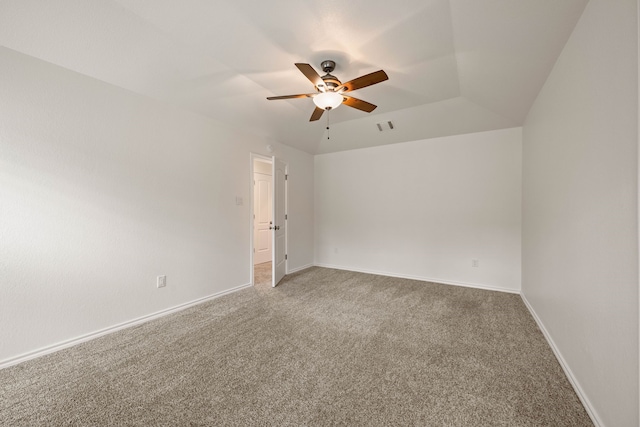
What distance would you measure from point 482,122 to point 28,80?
5.04 meters

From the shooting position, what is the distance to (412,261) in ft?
15.0

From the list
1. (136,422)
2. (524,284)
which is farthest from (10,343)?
(524,284)

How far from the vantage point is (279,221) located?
4.36 metres

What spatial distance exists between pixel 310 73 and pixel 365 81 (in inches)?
18.3

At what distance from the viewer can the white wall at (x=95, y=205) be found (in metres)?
2.02

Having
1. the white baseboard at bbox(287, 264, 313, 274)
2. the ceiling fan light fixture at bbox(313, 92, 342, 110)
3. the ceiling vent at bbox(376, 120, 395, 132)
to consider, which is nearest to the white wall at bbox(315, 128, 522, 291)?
the white baseboard at bbox(287, 264, 313, 274)

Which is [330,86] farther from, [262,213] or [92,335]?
[262,213]

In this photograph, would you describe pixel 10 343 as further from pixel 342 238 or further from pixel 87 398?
pixel 342 238

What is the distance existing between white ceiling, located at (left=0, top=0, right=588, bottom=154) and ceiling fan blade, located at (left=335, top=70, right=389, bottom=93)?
0.38 m

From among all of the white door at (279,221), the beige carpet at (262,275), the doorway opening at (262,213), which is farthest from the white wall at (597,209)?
the doorway opening at (262,213)

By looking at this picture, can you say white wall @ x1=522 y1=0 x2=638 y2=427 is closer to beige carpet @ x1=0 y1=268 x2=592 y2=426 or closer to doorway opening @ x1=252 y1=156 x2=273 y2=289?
beige carpet @ x1=0 y1=268 x2=592 y2=426

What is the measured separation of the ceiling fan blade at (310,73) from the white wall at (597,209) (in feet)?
5.70


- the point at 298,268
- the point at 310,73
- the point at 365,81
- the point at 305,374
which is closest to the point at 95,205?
the point at 310,73

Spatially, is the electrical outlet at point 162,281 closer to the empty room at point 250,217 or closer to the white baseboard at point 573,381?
the empty room at point 250,217
